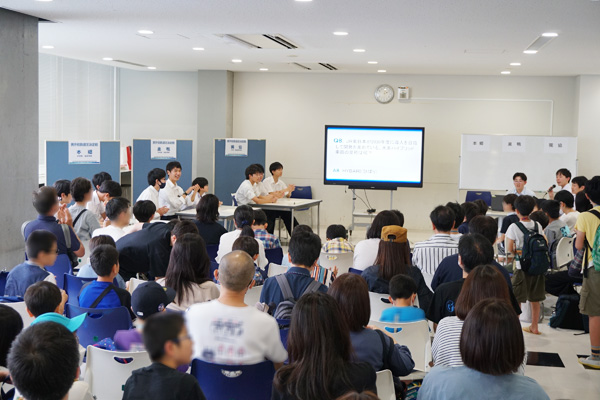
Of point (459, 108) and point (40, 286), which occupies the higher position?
point (459, 108)

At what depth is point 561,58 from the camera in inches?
348

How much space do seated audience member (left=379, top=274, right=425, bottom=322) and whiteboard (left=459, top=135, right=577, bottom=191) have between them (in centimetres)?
803

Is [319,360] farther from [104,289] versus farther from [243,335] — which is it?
[104,289]

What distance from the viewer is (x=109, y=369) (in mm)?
2756

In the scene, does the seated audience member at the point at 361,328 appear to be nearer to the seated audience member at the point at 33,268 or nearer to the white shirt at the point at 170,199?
the seated audience member at the point at 33,268

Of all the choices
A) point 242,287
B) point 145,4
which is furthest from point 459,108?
point 242,287

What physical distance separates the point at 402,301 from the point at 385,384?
1070 mm

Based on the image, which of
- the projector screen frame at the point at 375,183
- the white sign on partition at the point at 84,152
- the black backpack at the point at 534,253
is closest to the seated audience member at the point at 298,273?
the black backpack at the point at 534,253

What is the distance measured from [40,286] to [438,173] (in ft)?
32.2

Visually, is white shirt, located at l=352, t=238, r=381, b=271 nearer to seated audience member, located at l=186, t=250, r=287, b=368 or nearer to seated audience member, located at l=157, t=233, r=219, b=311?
seated audience member, located at l=157, t=233, r=219, b=311

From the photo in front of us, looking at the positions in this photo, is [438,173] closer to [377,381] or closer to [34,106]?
[34,106]

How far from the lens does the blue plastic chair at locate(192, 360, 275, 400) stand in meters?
2.45

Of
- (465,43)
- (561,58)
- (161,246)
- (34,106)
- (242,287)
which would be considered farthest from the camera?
(561,58)

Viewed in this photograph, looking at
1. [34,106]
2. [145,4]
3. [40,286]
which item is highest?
[145,4]
